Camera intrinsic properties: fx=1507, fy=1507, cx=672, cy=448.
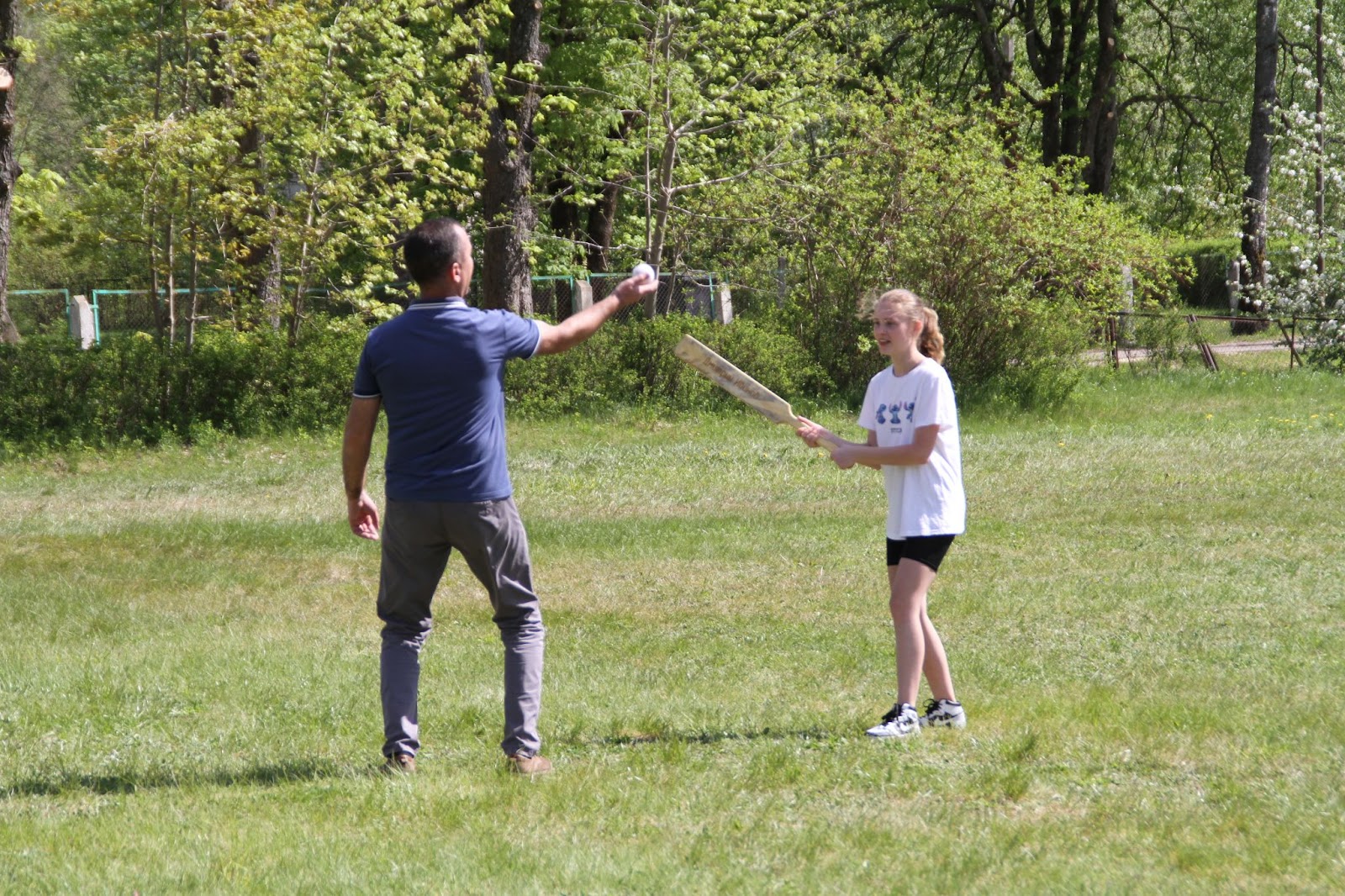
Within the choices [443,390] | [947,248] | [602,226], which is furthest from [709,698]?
[602,226]

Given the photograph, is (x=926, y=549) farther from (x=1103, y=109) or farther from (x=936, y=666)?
(x=1103, y=109)

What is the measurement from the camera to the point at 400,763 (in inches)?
218

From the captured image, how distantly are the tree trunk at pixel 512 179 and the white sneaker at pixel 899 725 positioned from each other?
55.0 ft

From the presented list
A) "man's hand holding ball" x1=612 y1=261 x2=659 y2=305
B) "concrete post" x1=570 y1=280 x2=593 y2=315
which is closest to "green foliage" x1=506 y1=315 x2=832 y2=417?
"concrete post" x1=570 y1=280 x2=593 y2=315

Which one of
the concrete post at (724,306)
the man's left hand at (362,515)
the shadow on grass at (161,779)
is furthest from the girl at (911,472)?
the concrete post at (724,306)

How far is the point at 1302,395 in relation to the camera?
22.1m

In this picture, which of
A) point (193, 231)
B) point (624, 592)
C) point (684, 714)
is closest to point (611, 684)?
point (684, 714)

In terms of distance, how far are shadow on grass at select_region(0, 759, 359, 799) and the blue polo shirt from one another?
3.82ft

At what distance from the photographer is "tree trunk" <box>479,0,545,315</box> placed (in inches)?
882

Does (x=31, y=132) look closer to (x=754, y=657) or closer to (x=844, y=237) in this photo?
(x=844, y=237)

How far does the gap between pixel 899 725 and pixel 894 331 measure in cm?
156

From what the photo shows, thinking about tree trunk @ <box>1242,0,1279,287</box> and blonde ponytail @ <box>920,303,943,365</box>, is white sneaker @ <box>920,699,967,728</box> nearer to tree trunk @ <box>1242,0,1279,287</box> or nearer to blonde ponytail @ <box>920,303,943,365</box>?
blonde ponytail @ <box>920,303,943,365</box>

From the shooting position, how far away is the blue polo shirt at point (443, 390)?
17.1 feet

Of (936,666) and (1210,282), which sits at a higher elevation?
(1210,282)
